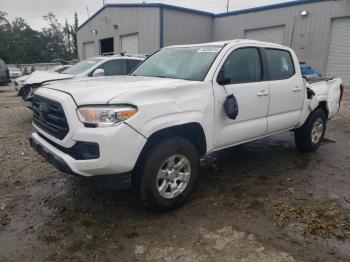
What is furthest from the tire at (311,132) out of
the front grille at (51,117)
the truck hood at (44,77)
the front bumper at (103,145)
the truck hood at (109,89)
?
the truck hood at (44,77)

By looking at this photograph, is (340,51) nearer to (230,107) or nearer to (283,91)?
(283,91)

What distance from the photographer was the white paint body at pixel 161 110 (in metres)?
3.02

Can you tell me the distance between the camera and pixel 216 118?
380cm

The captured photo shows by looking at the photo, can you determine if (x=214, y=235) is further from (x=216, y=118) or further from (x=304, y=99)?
(x=304, y=99)

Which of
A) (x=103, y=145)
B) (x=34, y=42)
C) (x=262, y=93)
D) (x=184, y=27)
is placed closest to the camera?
(x=103, y=145)

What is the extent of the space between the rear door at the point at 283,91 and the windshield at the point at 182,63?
1098mm

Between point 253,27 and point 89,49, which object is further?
point 89,49

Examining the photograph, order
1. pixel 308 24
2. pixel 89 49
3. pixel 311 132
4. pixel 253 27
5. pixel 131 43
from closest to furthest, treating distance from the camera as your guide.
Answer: pixel 311 132, pixel 308 24, pixel 253 27, pixel 131 43, pixel 89 49

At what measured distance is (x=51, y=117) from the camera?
11.2ft

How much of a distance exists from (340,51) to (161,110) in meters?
18.2

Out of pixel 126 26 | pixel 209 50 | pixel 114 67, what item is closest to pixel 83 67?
pixel 114 67

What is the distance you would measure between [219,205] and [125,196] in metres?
1.15

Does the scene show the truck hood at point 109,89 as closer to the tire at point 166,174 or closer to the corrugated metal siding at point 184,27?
the tire at point 166,174

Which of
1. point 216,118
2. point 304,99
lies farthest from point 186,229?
point 304,99
